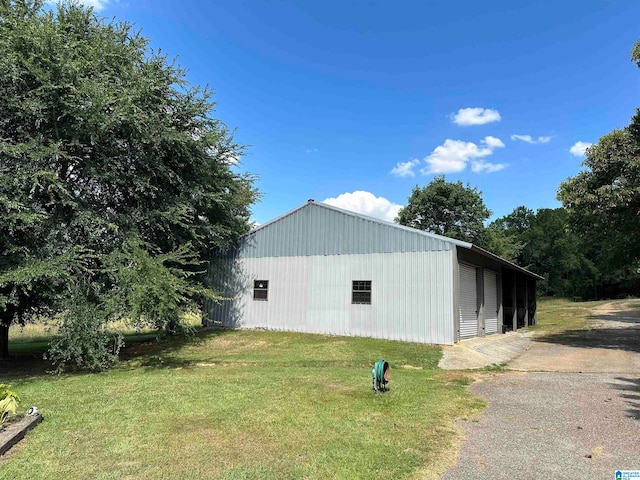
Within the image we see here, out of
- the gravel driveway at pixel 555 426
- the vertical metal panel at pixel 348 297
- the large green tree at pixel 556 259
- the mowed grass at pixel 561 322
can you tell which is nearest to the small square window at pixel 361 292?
the vertical metal panel at pixel 348 297

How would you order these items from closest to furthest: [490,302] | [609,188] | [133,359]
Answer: [133,359] < [609,188] < [490,302]

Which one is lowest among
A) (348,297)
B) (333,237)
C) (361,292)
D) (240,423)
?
(240,423)

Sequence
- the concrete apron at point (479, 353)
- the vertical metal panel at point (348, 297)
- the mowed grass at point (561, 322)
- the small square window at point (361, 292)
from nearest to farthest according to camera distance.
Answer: the concrete apron at point (479, 353), the vertical metal panel at point (348, 297), the small square window at point (361, 292), the mowed grass at point (561, 322)

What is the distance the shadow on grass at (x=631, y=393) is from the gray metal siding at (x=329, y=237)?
615cm

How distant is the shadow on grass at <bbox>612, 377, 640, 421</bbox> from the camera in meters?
5.90

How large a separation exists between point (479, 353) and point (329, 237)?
6.76 meters

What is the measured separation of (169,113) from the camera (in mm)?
12797

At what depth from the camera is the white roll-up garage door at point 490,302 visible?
18188mm

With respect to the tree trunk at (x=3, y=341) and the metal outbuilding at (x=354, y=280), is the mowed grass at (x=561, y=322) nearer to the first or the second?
the metal outbuilding at (x=354, y=280)

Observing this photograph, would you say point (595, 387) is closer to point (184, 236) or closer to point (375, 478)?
point (375, 478)

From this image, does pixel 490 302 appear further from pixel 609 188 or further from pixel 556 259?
pixel 556 259

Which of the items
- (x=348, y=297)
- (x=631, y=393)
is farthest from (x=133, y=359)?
(x=631, y=393)

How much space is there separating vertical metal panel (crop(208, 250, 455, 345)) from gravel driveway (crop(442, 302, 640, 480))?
396 centimetres

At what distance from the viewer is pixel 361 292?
15.3 meters
